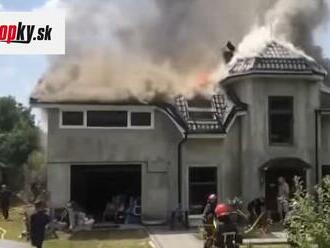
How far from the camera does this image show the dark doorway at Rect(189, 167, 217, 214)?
23395 millimetres

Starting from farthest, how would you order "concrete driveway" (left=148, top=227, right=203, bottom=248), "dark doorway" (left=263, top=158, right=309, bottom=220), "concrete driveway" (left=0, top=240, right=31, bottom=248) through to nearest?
"dark doorway" (left=263, top=158, right=309, bottom=220)
"concrete driveway" (left=148, top=227, right=203, bottom=248)
"concrete driveway" (left=0, top=240, right=31, bottom=248)

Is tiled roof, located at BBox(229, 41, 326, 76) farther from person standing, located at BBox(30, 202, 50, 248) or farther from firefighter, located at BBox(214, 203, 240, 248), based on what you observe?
firefighter, located at BBox(214, 203, 240, 248)

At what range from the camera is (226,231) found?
10531 mm

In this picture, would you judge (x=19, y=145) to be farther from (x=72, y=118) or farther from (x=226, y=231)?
(x=226, y=231)

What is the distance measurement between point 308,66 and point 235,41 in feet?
14.4

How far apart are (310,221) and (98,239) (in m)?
11.6

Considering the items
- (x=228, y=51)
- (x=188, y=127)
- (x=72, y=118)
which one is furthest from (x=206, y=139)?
(x=72, y=118)

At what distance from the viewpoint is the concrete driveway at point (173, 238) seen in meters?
18.2

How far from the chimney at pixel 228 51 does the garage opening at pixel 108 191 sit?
5.86m

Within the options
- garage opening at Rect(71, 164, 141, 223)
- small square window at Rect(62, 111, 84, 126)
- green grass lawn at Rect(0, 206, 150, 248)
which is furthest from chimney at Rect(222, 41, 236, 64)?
green grass lawn at Rect(0, 206, 150, 248)

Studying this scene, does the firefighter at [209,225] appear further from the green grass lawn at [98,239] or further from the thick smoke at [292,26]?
the thick smoke at [292,26]

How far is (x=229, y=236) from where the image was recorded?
10.5 meters

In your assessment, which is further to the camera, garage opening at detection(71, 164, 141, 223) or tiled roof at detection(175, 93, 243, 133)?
garage opening at detection(71, 164, 141, 223)

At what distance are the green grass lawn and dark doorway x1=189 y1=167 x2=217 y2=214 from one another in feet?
9.09
